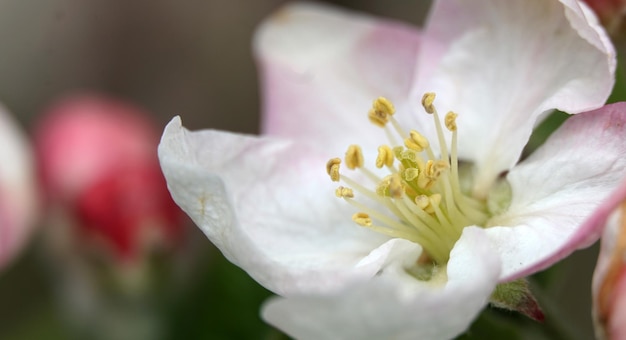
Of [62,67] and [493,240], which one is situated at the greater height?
[493,240]

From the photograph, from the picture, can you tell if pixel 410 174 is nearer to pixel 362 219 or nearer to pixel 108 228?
pixel 362 219

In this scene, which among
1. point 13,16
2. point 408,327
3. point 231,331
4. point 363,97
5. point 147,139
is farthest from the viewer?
point 13,16

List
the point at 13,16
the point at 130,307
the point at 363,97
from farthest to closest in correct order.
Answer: the point at 13,16
the point at 130,307
the point at 363,97

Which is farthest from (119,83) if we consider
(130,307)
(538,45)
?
(538,45)

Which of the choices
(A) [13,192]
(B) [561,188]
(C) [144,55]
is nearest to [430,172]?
(B) [561,188]

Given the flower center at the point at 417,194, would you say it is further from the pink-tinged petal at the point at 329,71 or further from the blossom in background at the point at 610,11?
the blossom in background at the point at 610,11

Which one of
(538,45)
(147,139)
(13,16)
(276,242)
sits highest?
(538,45)

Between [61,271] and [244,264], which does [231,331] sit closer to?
[61,271]
